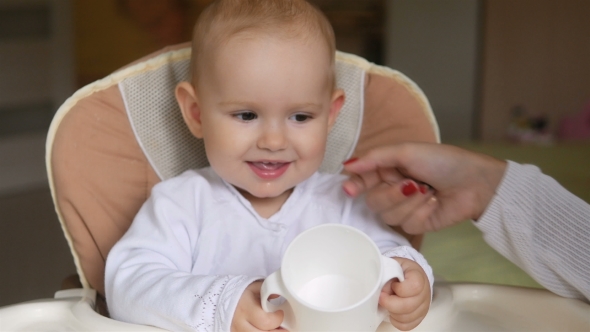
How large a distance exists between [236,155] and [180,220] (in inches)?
4.9

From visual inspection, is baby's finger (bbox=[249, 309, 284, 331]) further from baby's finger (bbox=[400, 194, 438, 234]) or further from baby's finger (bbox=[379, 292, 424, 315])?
baby's finger (bbox=[400, 194, 438, 234])

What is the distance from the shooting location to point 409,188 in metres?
0.97

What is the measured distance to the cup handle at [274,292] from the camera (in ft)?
2.30

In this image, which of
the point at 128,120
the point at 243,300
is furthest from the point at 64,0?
the point at 243,300

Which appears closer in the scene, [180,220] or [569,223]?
[569,223]

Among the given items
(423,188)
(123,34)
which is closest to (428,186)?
(423,188)

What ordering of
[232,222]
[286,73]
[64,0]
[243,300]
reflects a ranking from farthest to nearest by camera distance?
[64,0] → [232,222] → [286,73] → [243,300]

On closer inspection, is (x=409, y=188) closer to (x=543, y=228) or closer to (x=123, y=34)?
(x=543, y=228)

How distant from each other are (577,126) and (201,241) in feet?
9.40

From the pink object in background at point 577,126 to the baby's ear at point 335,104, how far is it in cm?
257

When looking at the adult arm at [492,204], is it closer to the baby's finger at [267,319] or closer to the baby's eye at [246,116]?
the baby's eye at [246,116]

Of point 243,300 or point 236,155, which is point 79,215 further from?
point 243,300

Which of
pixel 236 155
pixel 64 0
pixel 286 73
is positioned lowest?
pixel 64 0

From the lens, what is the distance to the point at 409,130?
3.63 feet
